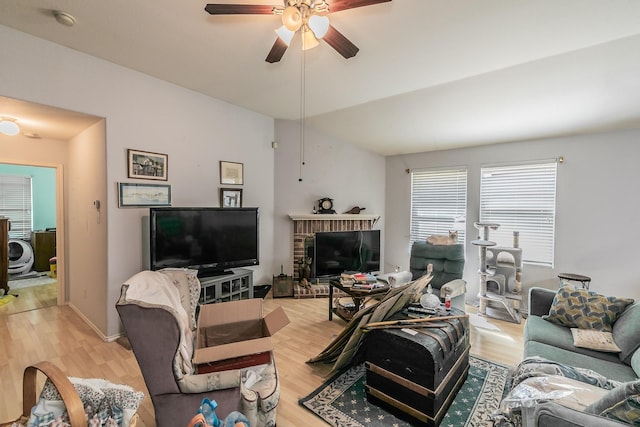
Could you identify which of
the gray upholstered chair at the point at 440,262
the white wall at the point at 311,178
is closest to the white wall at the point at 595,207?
the gray upholstered chair at the point at 440,262

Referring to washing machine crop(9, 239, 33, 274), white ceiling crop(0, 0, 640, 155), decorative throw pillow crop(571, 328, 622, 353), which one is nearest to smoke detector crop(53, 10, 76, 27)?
white ceiling crop(0, 0, 640, 155)

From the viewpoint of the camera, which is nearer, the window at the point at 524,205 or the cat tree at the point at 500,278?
the cat tree at the point at 500,278

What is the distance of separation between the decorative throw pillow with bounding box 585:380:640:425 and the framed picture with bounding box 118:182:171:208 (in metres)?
3.68

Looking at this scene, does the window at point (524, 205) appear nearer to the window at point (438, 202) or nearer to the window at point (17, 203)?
the window at point (438, 202)

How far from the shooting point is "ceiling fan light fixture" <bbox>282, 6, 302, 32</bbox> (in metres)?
1.67

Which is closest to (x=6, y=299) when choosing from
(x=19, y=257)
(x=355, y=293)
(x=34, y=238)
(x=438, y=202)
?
(x=19, y=257)

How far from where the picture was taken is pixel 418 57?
2512mm

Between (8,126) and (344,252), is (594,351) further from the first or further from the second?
(8,126)

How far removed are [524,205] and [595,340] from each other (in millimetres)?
2276

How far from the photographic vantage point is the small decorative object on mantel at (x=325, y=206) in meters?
4.57

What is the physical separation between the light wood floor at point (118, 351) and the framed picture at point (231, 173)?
2.00 meters

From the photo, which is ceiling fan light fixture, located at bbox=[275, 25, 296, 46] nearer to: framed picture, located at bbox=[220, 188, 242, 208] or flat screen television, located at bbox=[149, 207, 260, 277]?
flat screen television, located at bbox=[149, 207, 260, 277]

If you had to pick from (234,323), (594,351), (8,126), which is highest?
(8,126)

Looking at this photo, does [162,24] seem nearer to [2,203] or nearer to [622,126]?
[622,126]
